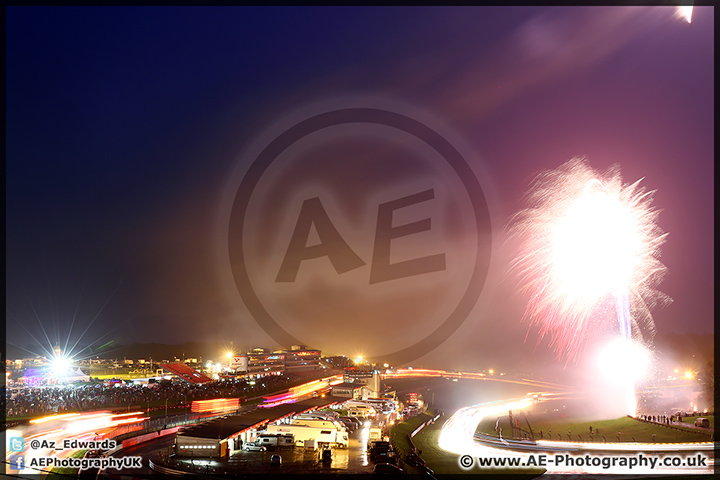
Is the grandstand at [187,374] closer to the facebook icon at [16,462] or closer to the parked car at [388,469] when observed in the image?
the facebook icon at [16,462]

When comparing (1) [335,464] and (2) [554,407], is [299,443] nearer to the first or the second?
(1) [335,464]

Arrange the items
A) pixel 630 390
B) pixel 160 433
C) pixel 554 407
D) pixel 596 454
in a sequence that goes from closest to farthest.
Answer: pixel 596 454, pixel 160 433, pixel 630 390, pixel 554 407

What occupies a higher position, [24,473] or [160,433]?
[24,473]

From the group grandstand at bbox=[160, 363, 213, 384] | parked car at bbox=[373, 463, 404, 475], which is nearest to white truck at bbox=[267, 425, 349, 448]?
parked car at bbox=[373, 463, 404, 475]

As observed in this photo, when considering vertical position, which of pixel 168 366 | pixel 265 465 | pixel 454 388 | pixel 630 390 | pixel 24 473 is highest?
Answer: pixel 24 473

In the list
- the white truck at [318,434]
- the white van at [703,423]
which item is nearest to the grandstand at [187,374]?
the white truck at [318,434]

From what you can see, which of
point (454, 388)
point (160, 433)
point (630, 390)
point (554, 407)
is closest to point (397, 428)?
point (160, 433)

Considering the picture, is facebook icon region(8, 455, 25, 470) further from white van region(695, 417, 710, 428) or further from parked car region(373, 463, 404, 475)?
white van region(695, 417, 710, 428)
